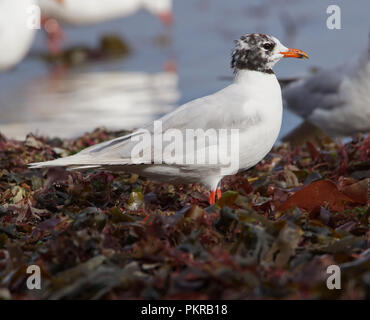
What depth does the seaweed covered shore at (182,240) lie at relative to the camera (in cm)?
250

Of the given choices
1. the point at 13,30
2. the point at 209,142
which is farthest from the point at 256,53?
the point at 13,30

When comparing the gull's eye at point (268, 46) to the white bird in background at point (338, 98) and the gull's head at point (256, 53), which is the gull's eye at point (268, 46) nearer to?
the gull's head at point (256, 53)

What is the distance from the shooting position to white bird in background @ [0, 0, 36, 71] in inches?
324

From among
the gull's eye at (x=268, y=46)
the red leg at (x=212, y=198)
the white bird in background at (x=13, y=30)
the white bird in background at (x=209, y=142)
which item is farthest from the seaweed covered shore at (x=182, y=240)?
the white bird in background at (x=13, y=30)

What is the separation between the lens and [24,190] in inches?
168

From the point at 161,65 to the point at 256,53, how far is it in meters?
5.98

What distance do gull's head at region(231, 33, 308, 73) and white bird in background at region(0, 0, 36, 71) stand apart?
4764 millimetres

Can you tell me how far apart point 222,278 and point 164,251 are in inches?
12.8

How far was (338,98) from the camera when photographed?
6.20m

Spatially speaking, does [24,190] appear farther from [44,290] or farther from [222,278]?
[222,278]

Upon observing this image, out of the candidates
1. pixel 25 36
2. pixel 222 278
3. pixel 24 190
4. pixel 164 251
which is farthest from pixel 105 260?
pixel 25 36

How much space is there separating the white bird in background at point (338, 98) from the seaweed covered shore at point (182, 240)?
6.58 ft

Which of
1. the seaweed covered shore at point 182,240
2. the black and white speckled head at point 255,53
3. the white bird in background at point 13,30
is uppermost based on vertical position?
the white bird in background at point 13,30

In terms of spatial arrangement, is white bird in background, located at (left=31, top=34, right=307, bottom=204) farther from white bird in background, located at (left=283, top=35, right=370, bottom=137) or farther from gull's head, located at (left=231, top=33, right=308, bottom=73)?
white bird in background, located at (left=283, top=35, right=370, bottom=137)
